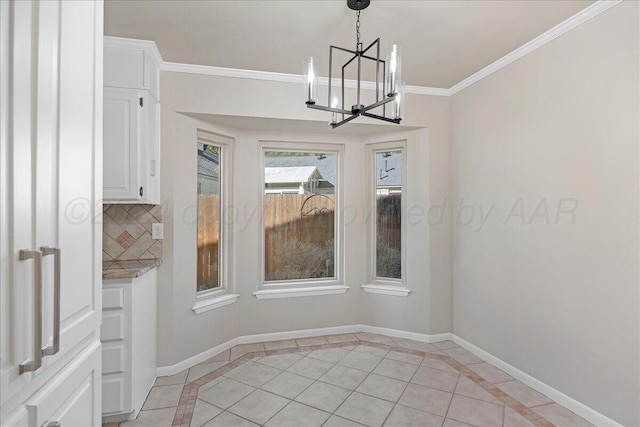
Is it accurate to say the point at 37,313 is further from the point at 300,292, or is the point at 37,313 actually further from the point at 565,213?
the point at 300,292

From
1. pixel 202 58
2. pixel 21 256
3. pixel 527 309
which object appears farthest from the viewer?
pixel 202 58

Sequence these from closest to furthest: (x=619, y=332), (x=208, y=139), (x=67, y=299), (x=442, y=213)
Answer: (x=67, y=299), (x=619, y=332), (x=208, y=139), (x=442, y=213)

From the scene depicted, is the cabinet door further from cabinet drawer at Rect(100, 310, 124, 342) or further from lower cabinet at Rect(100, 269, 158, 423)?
cabinet drawer at Rect(100, 310, 124, 342)

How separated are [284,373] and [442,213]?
209cm

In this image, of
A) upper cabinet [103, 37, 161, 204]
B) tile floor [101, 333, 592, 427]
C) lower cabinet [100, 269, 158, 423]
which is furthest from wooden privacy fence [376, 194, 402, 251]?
lower cabinet [100, 269, 158, 423]

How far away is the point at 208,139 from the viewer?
3289 mm

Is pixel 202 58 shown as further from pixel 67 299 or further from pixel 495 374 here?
pixel 495 374

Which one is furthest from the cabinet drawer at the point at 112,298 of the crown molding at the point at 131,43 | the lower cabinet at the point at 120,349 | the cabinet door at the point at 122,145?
the crown molding at the point at 131,43

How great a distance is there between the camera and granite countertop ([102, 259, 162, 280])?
6.86 feet

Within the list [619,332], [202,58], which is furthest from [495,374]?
[202,58]

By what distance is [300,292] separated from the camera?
12.0 ft

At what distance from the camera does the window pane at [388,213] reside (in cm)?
→ 381

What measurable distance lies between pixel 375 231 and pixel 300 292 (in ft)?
3.44

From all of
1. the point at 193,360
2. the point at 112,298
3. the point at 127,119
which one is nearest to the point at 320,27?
the point at 127,119
